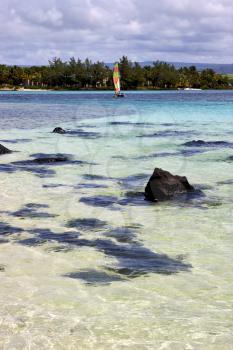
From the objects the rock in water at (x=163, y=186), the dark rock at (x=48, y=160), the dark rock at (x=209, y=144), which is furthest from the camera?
the dark rock at (x=209, y=144)

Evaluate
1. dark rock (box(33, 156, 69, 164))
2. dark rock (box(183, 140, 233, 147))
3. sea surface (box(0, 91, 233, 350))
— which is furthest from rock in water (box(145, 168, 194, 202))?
dark rock (box(183, 140, 233, 147))

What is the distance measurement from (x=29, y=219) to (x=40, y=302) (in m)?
4.68

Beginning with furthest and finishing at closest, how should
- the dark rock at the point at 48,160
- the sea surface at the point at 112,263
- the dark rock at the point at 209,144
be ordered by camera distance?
the dark rock at the point at 209,144
the dark rock at the point at 48,160
the sea surface at the point at 112,263

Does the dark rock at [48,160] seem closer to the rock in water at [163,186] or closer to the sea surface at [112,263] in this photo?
the sea surface at [112,263]

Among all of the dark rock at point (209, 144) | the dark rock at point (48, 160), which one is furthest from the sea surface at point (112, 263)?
the dark rock at point (209, 144)

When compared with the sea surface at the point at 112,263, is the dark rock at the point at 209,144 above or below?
above

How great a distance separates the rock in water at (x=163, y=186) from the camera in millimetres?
13422

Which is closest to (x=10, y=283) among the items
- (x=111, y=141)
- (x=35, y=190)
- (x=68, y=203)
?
(x=68, y=203)

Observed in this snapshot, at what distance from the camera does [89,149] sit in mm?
26469

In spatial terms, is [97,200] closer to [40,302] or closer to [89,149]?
[40,302]

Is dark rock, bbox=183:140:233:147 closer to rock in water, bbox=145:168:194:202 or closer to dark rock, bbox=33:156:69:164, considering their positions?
dark rock, bbox=33:156:69:164

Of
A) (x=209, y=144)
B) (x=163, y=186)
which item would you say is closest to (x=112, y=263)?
Answer: (x=163, y=186)

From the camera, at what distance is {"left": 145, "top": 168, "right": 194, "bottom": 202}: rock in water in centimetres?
1342

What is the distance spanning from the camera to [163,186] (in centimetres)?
1361
